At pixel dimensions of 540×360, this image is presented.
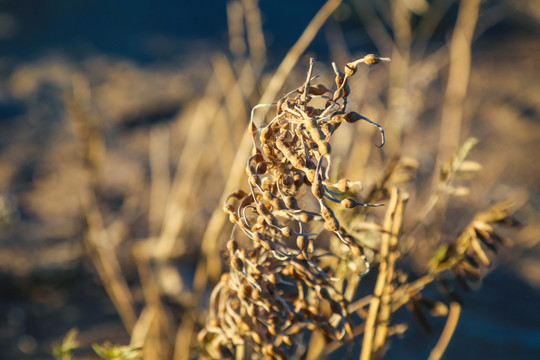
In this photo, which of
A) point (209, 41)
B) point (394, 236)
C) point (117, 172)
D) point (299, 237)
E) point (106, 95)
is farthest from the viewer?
point (209, 41)

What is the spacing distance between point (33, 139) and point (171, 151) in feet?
3.01

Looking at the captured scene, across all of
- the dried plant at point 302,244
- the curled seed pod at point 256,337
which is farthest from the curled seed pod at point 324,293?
the curled seed pod at point 256,337

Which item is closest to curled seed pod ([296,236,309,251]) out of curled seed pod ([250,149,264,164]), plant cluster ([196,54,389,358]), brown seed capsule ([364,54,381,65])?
plant cluster ([196,54,389,358])

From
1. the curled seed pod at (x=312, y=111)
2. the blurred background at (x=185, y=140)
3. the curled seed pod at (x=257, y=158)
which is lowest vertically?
the blurred background at (x=185, y=140)

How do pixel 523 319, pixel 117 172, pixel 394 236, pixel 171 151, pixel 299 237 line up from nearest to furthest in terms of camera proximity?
pixel 299 237 → pixel 394 236 → pixel 523 319 → pixel 117 172 → pixel 171 151

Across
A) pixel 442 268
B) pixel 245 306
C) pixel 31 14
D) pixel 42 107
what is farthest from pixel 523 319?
pixel 31 14

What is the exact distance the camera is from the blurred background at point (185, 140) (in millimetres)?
1782

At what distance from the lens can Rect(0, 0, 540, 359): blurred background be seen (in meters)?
1.78

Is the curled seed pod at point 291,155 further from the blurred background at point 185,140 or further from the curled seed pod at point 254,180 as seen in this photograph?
the blurred background at point 185,140

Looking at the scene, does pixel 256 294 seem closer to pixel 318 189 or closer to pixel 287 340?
pixel 287 340

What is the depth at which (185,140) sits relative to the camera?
3.46 meters

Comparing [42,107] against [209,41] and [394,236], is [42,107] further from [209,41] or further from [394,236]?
[394,236]

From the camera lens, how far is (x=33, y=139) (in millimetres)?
3314

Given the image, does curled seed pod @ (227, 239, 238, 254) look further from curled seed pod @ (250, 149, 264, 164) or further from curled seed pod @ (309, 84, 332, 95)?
curled seed pod @ (309, 84, 332, 95)
